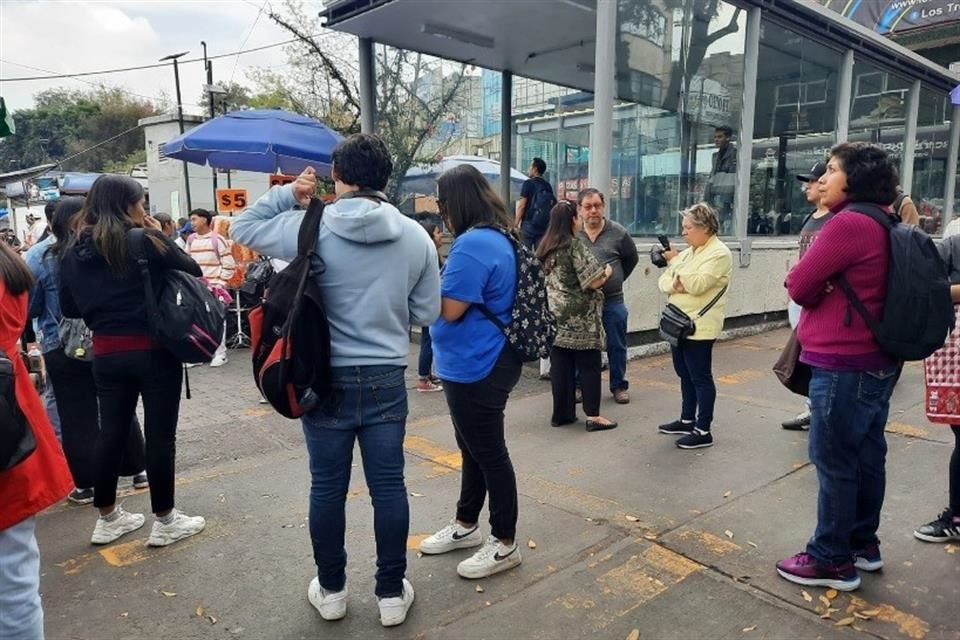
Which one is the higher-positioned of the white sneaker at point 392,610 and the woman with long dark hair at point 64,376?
the woman with long dark hair at point 64,376

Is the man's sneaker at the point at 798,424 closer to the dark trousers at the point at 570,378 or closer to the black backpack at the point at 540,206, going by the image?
the dark trousers at the point at 570,378

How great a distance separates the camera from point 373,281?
265cm

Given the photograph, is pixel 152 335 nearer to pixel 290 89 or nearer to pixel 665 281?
pixel 665 281

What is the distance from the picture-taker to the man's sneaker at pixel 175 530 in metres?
3.51

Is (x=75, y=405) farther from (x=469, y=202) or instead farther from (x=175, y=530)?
(x=469, y=202)

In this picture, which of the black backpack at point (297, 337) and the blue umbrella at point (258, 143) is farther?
the blue umbrella at point (258, 143)

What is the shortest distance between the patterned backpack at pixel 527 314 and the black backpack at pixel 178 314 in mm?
1400

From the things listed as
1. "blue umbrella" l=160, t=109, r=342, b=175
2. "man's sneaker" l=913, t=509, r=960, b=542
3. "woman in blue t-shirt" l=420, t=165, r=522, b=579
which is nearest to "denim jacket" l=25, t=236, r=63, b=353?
"woman in blue t-shirt" l=420, t=165, r=522, b=579

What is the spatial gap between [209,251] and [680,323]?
5.98 metres

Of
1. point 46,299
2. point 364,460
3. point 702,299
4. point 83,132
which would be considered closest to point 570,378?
point 702,299

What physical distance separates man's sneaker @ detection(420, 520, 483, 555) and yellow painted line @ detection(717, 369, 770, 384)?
4084 millimetres

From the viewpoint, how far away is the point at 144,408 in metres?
3.35

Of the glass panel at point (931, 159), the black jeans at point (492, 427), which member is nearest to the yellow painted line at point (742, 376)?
the black jeans at point (492, 427)

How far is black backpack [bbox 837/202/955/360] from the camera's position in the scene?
2.71m
